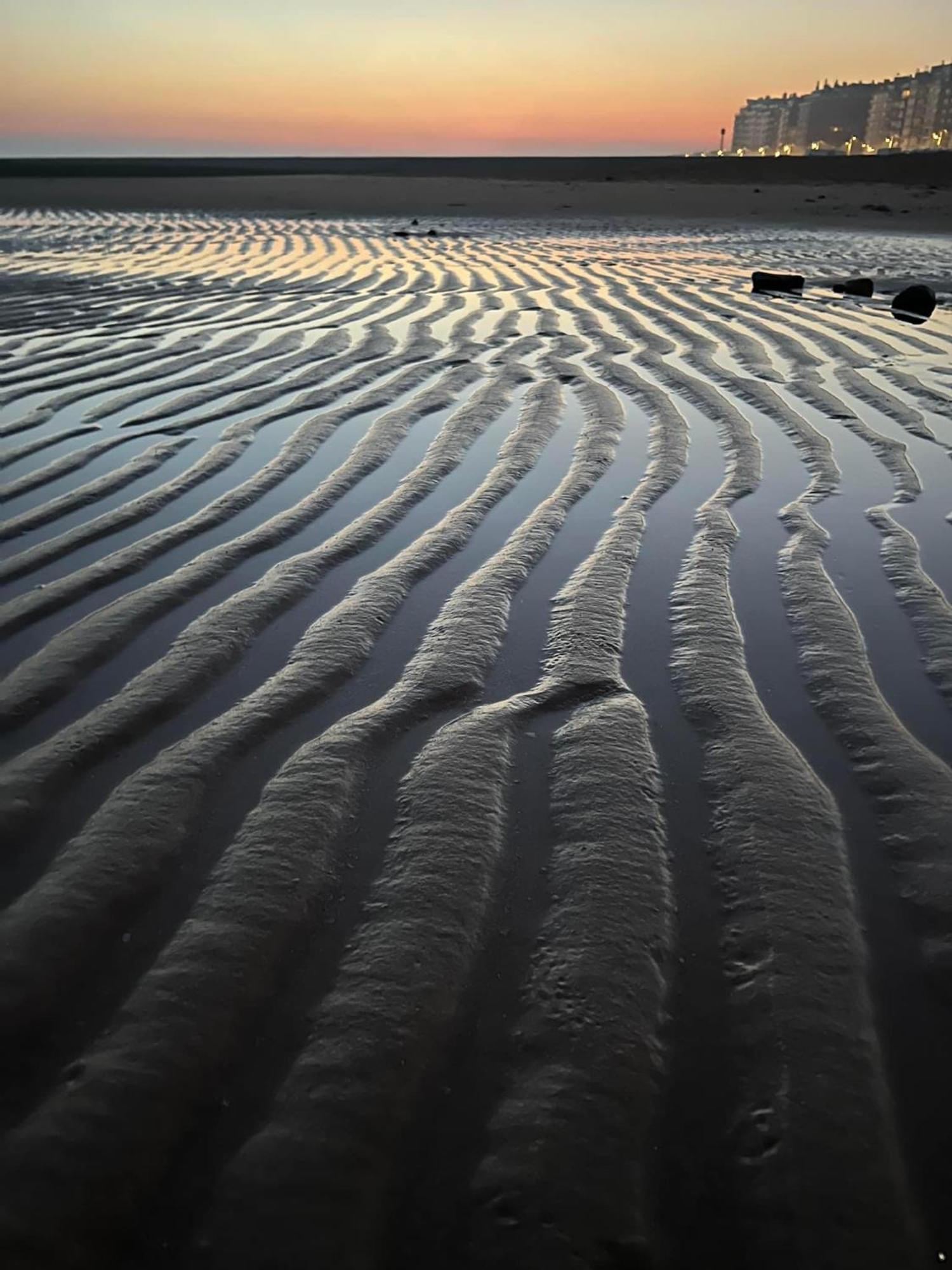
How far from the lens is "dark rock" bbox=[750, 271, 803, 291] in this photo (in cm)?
852

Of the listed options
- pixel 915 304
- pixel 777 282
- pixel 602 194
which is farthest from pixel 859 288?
pixel 602 194

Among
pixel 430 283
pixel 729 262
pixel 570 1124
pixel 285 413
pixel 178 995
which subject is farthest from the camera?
pixel 729 262

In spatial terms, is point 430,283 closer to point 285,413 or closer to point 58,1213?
point 285,413

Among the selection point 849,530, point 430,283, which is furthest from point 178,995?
Result: point 430,283

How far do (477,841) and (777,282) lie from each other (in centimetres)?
817

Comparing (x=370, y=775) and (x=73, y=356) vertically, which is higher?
(x=73, y=356)

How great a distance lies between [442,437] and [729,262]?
8749mm

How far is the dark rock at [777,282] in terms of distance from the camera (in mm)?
8516

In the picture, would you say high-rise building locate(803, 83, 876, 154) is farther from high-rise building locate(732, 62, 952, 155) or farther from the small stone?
the small stone

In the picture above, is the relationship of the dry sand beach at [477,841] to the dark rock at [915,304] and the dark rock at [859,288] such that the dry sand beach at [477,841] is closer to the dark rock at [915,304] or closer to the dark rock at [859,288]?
the dark rock at [915,304]

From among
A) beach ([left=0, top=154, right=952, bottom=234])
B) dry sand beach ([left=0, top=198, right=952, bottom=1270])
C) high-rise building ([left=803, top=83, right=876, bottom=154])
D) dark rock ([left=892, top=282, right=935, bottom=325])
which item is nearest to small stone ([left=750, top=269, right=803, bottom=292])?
dark rock ([left=892, top=282, right=935, bottom=325])

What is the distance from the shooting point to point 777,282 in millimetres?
8539

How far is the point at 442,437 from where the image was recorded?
4125 mm

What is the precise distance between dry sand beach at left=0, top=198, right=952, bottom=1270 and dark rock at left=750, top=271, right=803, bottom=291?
469cm
